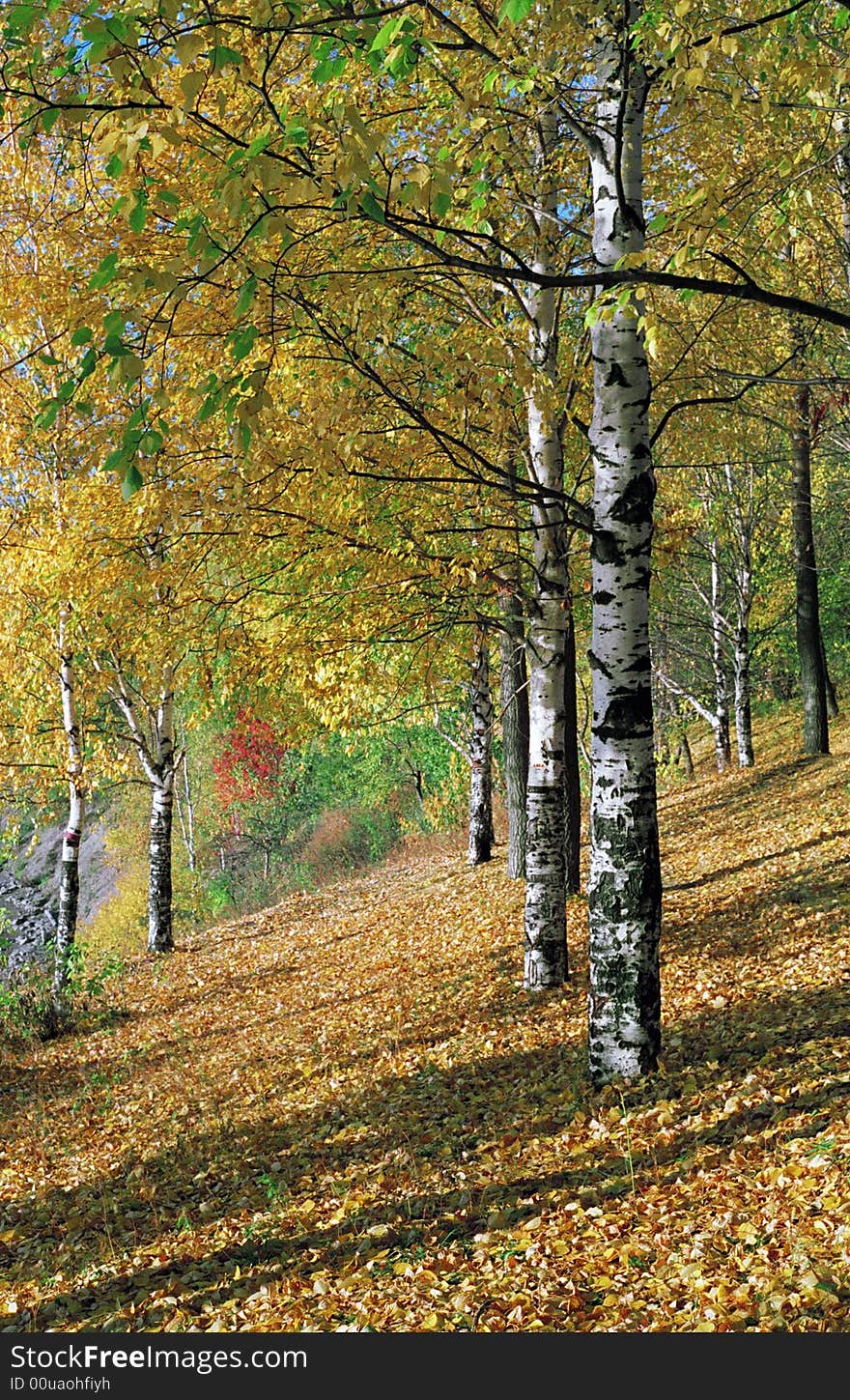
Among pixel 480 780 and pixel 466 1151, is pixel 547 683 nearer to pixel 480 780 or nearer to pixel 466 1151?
pixel 466 1151

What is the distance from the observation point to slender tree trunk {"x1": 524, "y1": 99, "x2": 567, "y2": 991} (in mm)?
8039

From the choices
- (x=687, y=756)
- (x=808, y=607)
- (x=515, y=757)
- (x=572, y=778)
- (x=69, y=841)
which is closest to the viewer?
(x=572, y=778)

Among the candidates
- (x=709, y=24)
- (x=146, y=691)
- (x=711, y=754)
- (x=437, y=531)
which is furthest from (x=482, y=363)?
(x=711, y=754)

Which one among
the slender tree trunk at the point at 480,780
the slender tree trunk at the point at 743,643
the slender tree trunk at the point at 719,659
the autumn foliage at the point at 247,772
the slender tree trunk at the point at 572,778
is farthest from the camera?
the autumn foliage at the point at 247,772

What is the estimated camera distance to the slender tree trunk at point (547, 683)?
8.04 metres

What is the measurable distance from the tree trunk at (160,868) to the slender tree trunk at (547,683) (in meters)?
8.93

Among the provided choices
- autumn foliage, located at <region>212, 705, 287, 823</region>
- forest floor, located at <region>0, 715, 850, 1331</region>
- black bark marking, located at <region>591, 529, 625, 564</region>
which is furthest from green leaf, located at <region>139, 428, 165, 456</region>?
autumn foliage, located at <region>212, 705, 287, 823</region>

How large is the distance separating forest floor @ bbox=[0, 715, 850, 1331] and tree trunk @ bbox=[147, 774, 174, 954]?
187 inches

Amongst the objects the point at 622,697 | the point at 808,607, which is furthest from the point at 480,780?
the point at 622,697

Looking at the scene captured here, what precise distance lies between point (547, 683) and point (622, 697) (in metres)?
2.69

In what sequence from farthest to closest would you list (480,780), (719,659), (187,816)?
(187,816), (719,659), (480,780)

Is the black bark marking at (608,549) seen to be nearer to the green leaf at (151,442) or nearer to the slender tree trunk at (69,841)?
the green leaf at (151,442)

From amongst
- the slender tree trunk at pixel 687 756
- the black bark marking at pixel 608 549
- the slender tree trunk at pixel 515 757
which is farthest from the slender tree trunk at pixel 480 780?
the black bark marking at pixel 608 549

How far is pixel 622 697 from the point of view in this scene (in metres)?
5.48
